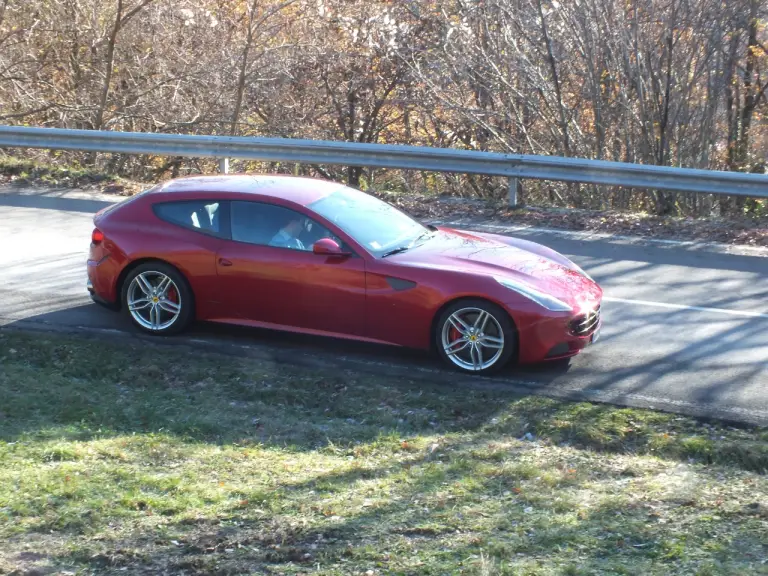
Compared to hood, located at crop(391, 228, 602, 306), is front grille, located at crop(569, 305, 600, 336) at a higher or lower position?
lower

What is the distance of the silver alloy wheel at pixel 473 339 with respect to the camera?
720cm

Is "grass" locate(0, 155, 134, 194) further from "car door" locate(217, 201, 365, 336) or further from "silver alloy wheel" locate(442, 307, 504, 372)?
"silver alloy wheel" locate(442, 307, 504, 372)

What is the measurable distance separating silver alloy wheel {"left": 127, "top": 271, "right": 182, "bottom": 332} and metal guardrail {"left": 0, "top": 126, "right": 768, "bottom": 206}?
19.5ft

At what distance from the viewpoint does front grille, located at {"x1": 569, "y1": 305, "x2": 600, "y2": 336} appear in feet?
23.7

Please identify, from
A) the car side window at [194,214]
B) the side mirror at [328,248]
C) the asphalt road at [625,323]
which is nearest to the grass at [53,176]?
the asphalt road at [625,323]

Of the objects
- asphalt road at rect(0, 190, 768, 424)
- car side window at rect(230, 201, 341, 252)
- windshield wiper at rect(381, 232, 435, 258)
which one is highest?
car side window at rect(230, 201, 341, 252)

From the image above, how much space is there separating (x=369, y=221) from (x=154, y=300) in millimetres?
1892

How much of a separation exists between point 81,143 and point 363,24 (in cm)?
795

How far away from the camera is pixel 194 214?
8.15 metres

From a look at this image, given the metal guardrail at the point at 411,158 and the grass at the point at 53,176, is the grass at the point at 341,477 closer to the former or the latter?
the metal guardrail at the point at 411,158

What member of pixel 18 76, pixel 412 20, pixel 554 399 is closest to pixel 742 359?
pixel 554 399

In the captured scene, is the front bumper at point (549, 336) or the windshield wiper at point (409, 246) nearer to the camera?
the front bumper at point (549, 336)

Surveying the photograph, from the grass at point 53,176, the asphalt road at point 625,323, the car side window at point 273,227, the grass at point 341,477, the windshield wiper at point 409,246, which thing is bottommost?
the grass at point 341,477

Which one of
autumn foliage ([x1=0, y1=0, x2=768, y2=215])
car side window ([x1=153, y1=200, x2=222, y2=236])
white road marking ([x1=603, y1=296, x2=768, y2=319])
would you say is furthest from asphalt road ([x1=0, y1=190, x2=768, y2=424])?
autumn foliage ([x1=0, y1=0, x2=768, y2=215])
